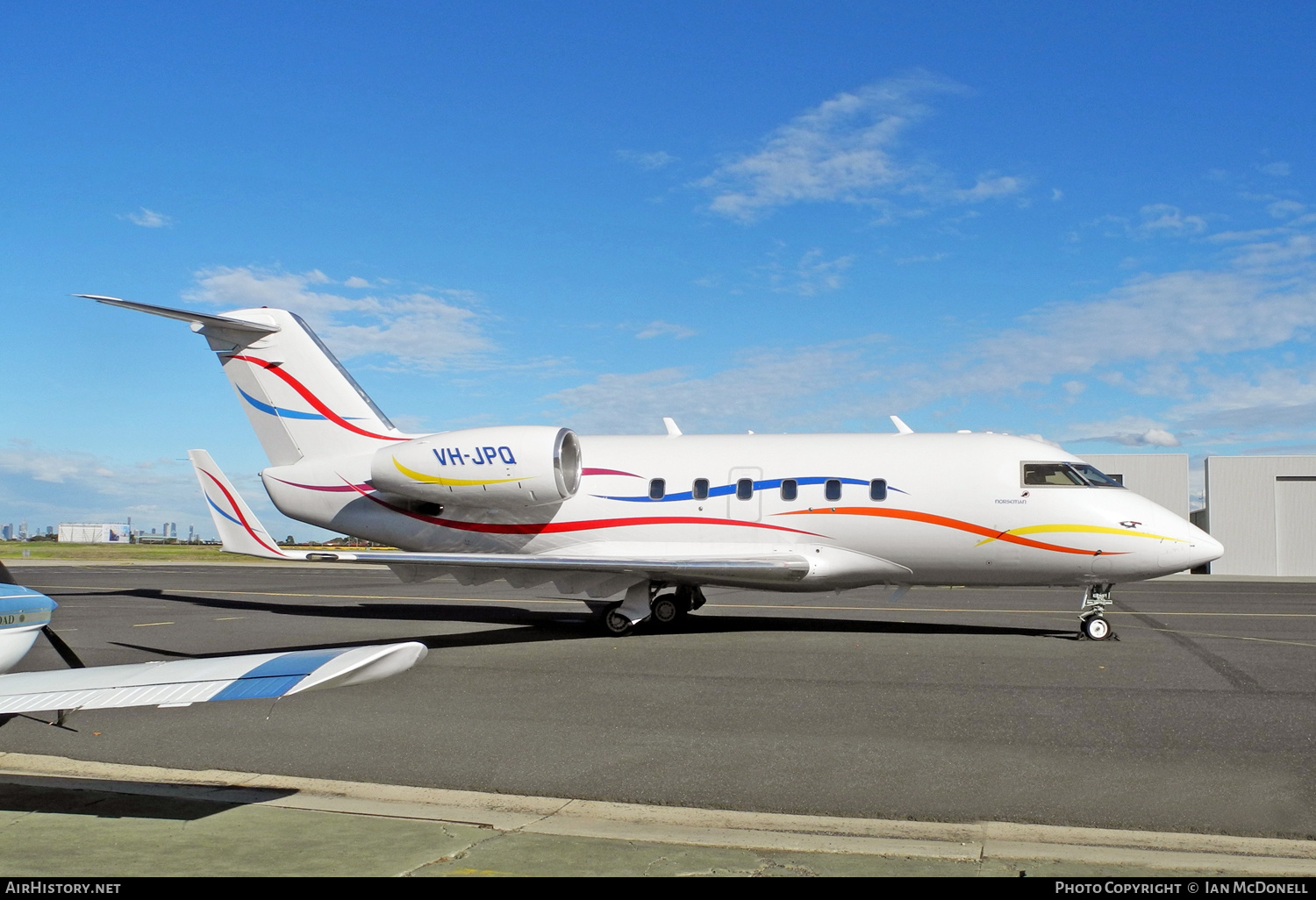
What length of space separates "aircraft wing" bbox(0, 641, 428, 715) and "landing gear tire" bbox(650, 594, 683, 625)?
37.8 feet

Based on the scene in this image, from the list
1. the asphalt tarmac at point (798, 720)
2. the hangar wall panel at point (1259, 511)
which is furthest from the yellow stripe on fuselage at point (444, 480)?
the hangar wall panel at point (1259, 511)

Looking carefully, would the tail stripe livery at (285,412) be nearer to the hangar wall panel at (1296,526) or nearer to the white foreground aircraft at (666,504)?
the white foreground aircraft at (666,504)

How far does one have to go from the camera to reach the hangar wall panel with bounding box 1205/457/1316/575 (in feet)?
148

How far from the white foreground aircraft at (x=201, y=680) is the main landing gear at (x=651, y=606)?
10.5 metres

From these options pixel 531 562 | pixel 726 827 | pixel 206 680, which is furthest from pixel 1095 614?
pixel 206 680

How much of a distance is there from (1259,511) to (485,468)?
1683 inches

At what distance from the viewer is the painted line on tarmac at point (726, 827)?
192 inches

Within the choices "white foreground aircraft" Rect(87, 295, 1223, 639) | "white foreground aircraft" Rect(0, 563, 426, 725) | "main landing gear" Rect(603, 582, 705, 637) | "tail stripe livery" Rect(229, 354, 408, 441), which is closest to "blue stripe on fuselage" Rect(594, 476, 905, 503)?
"white foreground aircraft" Rect(87, 295, 1223, 639)

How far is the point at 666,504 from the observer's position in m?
16.1

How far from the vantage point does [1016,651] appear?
13.0 metres

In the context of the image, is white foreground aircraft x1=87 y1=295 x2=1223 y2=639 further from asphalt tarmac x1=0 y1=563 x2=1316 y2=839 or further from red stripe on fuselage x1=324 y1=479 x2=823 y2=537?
asphalt tarmac x1=0 y1=563 x2=1316 y2=839

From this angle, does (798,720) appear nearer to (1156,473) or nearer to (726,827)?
(726,827)

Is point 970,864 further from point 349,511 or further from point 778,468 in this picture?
point 349,511
